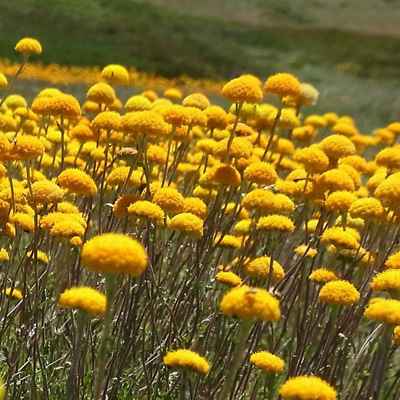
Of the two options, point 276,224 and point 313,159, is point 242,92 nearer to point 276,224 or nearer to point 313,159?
point 313,159

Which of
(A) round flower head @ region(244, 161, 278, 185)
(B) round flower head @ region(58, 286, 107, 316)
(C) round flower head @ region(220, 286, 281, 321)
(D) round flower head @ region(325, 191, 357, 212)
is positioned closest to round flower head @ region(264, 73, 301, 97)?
(A) round flower head @ region(244, 161, 278, 185)

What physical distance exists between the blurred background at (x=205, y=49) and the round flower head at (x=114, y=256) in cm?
1123

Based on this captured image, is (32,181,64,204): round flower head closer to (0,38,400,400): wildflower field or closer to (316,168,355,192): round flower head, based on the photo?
(0,38,400,400): wildflower field

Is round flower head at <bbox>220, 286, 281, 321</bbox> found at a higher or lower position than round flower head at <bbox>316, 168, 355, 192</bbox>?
lower

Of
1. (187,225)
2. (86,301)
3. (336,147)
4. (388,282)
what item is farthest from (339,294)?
(336,147)

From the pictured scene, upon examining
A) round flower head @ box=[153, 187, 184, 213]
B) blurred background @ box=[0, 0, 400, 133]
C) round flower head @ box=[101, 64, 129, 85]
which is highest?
round flower head @ box=[101, 64, 129, 85]

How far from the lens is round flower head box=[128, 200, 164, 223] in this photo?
2.69m

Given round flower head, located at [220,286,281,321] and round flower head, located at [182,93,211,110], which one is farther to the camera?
round flower head, located at [182,93,211,110]

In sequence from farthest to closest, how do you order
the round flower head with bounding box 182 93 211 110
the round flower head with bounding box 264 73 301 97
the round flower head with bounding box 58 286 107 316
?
the round flower head with bounding box 182 93 211 110 < the round flower head with bounding box 264 73 301 97 < the round flower head with bounding box 58 286 107 316

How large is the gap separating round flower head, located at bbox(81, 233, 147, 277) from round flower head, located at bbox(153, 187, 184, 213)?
1.19m

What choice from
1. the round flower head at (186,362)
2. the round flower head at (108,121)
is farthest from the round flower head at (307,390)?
the round flower head at (108,121)

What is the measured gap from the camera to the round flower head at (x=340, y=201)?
3.27m

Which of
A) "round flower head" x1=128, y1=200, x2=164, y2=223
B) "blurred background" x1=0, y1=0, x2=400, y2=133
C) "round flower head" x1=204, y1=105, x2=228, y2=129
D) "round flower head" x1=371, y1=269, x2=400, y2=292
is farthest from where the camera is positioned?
"blurred background" x1=0, y1=0, x2=400, y2=133

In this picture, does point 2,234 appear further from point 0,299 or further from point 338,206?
point 338,206
